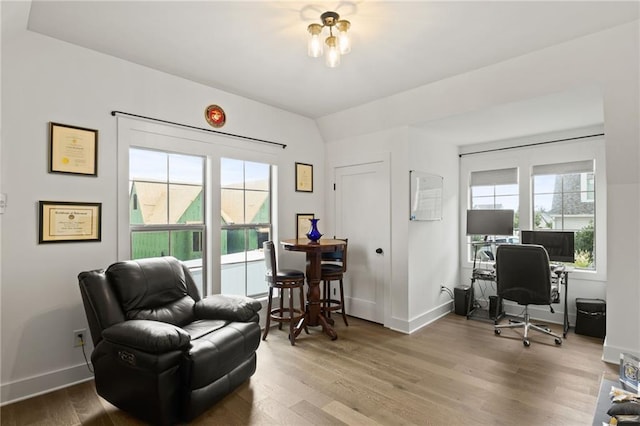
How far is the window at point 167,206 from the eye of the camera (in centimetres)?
310

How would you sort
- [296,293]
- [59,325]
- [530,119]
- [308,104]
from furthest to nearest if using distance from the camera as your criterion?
[296,293]
[308,104]
[530,119]
[59,325]

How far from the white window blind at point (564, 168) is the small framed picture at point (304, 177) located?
299 centimetres

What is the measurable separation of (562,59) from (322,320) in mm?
3271

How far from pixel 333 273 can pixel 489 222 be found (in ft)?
7.46

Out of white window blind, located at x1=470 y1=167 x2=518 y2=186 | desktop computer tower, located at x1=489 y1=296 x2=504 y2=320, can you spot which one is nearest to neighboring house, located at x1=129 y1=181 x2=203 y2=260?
desktop computer tower, located at x1=489 y1=296 x2=504 y2=320

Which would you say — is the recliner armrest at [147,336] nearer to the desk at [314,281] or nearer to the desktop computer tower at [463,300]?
the desk at [314,281]

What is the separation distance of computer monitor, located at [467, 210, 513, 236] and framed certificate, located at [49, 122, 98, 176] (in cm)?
440

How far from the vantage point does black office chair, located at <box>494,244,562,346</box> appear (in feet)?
11.2

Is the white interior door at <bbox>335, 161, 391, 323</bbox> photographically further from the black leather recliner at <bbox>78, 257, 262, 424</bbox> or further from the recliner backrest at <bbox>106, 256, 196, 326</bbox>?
the recliner backrest at <bbox>106, 256, 196, 326</bbox>

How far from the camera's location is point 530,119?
3.64 m

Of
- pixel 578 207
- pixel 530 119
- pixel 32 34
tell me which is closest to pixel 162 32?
pixel 32 34

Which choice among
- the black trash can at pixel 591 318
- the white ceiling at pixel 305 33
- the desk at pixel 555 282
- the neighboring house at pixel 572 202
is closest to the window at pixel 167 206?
the white ceiling at pixel 305 33

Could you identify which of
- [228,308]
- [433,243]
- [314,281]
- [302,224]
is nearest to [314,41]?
[228,308]

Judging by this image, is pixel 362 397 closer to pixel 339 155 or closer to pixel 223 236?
pixel 223 236
